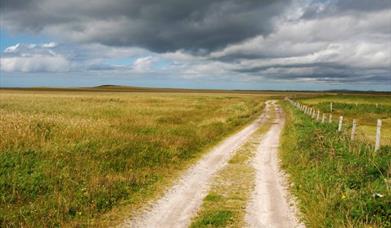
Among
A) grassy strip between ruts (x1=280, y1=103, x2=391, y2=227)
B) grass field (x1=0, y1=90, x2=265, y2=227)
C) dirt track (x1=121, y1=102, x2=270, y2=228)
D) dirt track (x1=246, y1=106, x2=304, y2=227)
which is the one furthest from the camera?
grass field (x1=0, y1=90, x2=265, y2=227)

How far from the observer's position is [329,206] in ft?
27.5

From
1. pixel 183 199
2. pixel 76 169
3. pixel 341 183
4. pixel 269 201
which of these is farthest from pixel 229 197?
pixel 76 169

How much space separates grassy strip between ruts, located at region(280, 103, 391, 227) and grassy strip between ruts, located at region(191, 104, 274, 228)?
149 centimetres

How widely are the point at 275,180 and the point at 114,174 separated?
5.46 meters

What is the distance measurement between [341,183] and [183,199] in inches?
176

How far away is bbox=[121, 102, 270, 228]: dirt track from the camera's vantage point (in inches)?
314

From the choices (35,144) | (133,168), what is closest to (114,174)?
(133,168)

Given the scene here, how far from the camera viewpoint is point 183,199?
9750 mm

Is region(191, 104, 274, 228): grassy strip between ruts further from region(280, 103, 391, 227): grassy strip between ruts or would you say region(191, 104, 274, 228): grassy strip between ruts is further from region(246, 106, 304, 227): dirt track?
region(280, 103, 391, 227): grassy strip between ruts

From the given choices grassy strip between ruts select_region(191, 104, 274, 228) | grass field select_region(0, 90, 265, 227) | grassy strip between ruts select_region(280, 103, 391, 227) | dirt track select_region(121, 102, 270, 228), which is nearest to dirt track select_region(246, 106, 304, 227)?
grassy strip between ruts select_region(191, 104, 274, 228)

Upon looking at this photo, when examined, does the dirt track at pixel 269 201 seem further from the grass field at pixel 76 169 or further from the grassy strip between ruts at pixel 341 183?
the grass field at pixel 76 169

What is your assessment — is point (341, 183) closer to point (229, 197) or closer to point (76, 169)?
point (229, 197)

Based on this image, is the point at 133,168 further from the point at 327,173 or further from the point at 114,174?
the point at 327,173

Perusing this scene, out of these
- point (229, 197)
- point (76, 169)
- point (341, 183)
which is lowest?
point (229, 197)
